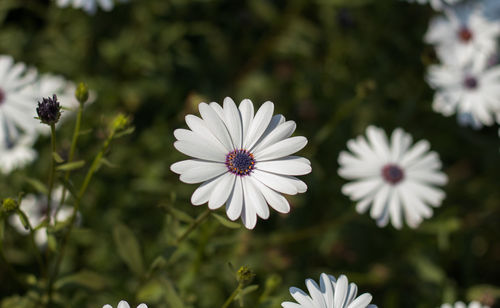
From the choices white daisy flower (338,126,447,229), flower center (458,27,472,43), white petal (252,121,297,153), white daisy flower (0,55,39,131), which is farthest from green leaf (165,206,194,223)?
flower center (458,27,472,43)

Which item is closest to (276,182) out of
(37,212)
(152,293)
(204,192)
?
(204,192)

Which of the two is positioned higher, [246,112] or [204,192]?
[246,112]

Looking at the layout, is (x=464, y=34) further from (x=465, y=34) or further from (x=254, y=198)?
(x=254, y=198)

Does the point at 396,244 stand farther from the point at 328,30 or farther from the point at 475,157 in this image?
the point at 328,30

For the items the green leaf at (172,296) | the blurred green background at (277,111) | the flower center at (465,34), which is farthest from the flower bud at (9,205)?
the flower center at (465,34)

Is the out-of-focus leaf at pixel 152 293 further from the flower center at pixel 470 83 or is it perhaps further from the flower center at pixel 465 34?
the flower center at pixel 465 34

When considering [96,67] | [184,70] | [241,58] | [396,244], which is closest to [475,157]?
[396,244]
